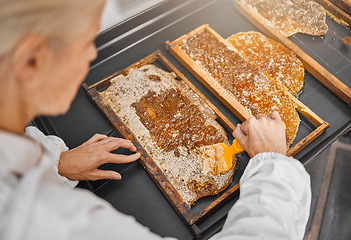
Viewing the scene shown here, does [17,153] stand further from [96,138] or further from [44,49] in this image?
[96,138]

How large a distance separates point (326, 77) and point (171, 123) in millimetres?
930

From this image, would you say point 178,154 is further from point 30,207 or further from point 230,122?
point 30,207

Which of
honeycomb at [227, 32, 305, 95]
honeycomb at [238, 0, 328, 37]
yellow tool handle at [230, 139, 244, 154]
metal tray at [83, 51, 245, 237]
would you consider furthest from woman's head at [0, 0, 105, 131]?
honeycomb at [238, 0, 328, 37]

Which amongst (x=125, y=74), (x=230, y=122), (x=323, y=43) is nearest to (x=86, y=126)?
(x=125, y=74)

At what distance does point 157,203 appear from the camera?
1.52m

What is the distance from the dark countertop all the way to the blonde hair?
1032 millimetres

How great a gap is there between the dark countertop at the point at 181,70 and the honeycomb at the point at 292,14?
5 centimetres

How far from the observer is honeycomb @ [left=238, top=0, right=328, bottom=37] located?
1.97 m

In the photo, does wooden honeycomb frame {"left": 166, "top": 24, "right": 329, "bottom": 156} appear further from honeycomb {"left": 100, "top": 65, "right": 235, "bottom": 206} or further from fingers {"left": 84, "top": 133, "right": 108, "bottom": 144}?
fingers {"left": 84, "top": 133, "right": 108, "bottom": 144}

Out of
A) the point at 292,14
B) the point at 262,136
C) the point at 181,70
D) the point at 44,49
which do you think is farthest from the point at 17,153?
the point at 292,14

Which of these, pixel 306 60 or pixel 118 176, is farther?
pixel 306 60

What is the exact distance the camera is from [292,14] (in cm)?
201

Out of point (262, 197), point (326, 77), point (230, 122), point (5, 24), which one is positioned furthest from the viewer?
point (326, 77)

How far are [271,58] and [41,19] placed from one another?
152cm
